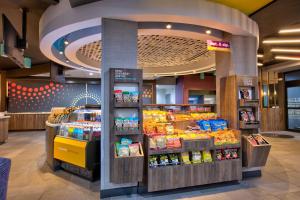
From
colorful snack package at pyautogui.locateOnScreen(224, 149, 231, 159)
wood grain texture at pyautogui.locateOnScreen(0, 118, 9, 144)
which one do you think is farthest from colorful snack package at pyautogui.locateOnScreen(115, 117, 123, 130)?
wood grain texture at pyautogui.locateOnScreen(0, 118, 9, 144)

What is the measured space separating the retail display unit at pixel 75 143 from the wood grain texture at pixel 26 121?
269 inches

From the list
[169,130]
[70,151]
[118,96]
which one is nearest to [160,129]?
[169,130]

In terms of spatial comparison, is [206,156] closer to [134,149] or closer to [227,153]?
[227,153]

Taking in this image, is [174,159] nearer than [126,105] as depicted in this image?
No

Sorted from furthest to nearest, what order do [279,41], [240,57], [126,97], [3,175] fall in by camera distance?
[279,41] → [240,57] → [126,97] → [3,175]

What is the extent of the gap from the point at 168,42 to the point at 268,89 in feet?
27.0

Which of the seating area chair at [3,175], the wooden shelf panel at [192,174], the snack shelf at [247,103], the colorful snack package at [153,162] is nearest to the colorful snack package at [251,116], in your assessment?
the snack shelf at [247,103]

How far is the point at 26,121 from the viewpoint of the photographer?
1079 centimetres

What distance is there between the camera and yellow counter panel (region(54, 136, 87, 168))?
3.87m

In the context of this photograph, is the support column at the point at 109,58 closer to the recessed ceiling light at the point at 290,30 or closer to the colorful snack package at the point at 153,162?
the colorful snack package at the point at 153,162

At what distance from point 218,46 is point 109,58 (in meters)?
2.25

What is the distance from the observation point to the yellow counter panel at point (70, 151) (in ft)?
12.7

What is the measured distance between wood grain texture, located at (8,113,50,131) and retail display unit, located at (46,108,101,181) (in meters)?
6.84

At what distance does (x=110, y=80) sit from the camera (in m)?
3.18
